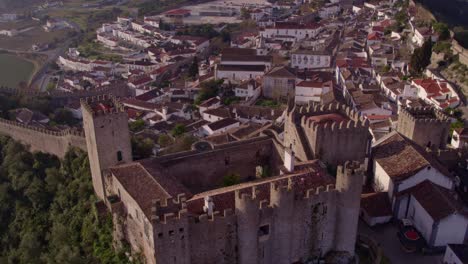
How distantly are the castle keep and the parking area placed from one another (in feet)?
8.55

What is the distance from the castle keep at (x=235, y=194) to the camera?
1862 cm

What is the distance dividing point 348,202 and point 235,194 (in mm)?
4939

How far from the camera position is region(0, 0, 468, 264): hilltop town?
19609 mm

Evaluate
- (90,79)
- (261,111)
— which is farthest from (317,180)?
(90,79)

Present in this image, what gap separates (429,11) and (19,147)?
183ft

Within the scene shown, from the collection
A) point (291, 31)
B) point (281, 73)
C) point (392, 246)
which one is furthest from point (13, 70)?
point (392, 246)

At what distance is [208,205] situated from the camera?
19.3 meters

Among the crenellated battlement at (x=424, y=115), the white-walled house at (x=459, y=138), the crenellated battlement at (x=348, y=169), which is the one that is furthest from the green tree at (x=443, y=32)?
the crenellated battlement at (x=348, y=169)

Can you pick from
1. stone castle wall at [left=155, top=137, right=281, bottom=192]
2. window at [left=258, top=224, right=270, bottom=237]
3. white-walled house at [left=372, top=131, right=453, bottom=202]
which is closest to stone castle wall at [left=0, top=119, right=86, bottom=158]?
stone castle wall at [left=155, top=137, right=281, bottom=192]

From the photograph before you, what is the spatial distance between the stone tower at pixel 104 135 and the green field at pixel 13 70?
51084 millimetres

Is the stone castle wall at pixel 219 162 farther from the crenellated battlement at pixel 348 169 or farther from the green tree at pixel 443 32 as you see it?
the green tree at pixel 443 32

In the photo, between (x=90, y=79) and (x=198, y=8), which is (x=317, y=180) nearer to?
(x=90, y=79)

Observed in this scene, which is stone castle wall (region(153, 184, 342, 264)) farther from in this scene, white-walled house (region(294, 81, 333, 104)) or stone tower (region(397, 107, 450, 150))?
white-walled house (region(294, 81, 333, 104))

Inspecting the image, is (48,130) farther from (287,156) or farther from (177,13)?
(177,13)
